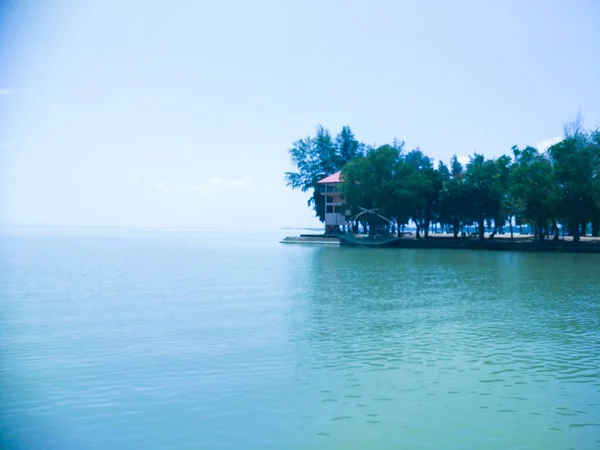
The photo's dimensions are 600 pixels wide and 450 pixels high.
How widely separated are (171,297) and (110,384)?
1236 centimetres

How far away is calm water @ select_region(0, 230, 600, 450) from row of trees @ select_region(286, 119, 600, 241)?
2980 centimetres

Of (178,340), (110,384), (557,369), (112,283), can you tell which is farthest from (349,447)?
(112,283)

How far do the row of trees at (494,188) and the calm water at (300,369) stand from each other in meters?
29.8

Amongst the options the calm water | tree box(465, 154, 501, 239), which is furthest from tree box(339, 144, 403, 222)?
the calm water

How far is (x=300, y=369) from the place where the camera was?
38.7 ft

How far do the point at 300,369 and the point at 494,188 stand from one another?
1959 inches

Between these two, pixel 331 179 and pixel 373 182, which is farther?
pixel 331 179

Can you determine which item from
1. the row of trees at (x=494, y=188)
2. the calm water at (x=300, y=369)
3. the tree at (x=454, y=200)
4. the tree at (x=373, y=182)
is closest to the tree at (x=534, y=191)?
the row of trees at (x=494, y=188)

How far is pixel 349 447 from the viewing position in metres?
7.94

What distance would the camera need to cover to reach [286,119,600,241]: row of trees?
5194 cm

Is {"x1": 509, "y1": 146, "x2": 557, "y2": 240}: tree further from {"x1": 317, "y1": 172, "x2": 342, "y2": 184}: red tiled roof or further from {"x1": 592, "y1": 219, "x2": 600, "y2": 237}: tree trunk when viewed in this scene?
{"x1": 317, "y1": 172, "x2": 342, "y2": 184}: red tiled roof

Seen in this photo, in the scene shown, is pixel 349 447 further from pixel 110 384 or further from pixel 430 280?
pixel 430 280

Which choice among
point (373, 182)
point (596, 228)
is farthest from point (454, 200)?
point (596, 228)

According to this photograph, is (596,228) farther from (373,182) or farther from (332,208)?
(332,208)
